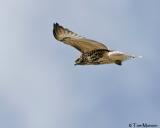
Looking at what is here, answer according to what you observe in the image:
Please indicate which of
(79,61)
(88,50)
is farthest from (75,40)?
(79,61)

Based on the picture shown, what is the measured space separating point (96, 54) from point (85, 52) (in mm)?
767

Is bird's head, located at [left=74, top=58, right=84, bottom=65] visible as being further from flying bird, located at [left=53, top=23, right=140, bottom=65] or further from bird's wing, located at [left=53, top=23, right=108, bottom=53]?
bird's wing, located at [left=53, top=23, right=108, bottom=53]

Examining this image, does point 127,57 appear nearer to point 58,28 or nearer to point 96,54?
point 96,54

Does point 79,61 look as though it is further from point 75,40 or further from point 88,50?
point 75,40

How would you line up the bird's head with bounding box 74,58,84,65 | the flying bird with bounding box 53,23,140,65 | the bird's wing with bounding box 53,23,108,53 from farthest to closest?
the bird's head with bounding box 74,58,84,65
the bird's wing with bounding box 53,23,108,53
the flying bird with bounding box 53,23,140,65

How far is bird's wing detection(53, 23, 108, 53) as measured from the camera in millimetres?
31891

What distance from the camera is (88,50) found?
1278 inches

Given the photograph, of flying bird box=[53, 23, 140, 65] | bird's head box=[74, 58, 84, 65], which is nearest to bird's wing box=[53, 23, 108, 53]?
flying bird box=[53, 23, 140, 65]

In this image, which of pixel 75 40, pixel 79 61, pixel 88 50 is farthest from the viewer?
pixel 79 61

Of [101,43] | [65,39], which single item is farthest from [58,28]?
[101,43]

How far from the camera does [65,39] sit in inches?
1313

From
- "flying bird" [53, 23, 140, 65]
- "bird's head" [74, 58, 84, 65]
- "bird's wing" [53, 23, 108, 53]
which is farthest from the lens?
"bird's head" [74, 58, 84, 65]

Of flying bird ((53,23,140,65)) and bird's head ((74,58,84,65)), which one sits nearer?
flying bird ((53,23,140,65))

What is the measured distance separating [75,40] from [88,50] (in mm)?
898
